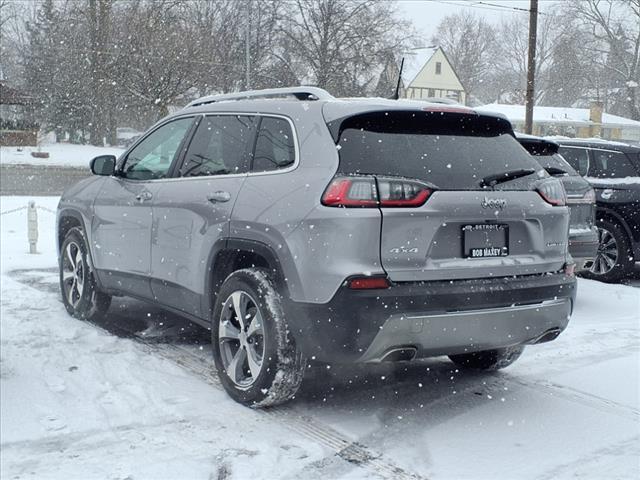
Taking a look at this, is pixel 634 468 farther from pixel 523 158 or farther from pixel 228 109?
pixel 228 109

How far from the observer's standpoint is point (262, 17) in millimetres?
45594

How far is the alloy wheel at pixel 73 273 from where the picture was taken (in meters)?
6.60

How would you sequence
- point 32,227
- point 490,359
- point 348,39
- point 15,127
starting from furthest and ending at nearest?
point 15,127 → point 348,39 → point 32,227 → point 490,359

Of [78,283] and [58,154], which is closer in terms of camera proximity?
[78,283]

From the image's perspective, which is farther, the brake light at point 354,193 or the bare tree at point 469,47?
the bare tree at point 469,47

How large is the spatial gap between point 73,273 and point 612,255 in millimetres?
6376

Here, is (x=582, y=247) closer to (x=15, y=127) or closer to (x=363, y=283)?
(x=363, y=283)

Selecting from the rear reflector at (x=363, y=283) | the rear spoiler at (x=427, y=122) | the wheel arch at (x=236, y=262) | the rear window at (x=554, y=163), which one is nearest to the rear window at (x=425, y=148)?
the rear spoiler at (x=427, y=122)

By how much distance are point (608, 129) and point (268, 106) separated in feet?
204

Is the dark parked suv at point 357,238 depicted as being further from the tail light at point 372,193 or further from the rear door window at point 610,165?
the rear door window at point 610,165

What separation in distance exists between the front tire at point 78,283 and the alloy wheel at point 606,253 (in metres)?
6.04

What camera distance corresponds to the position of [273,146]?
4531 millimetres

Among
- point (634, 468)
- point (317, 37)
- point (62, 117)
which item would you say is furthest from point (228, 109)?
point (62, 117)

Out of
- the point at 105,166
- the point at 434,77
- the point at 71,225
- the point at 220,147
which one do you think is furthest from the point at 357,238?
the point at 434,77
